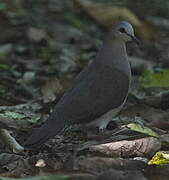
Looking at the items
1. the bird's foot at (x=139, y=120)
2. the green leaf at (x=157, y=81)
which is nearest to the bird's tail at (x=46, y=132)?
the bird's foot at (x=139, y=120)

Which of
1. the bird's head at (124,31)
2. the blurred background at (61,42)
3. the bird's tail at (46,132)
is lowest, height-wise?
the blurred background at (61,42)

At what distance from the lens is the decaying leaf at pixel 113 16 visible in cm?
880

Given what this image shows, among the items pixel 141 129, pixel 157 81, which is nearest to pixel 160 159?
pixel 141 129

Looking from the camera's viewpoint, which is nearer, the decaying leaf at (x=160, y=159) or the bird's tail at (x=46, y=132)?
the decaying leaf at (x=160, y=159)

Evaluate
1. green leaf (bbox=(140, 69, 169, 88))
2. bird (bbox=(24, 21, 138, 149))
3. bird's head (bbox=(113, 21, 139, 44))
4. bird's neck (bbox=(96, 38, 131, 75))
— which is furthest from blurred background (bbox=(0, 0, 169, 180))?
bird's head (bbox=(113, 21, 139, 44))

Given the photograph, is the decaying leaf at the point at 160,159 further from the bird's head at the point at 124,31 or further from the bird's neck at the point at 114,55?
the bird's head at the point at 124,31

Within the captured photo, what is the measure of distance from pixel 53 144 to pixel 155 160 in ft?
2.83

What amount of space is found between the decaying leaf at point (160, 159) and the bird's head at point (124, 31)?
156 cm

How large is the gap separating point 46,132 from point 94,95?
23.2 inches

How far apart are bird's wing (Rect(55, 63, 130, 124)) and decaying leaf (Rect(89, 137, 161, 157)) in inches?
21.1

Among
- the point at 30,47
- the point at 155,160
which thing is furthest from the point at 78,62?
the point at 155,160

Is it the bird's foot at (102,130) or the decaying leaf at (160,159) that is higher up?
the decaying leaf at (160,159)

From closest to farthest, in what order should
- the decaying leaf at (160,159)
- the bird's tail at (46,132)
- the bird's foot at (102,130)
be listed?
1. the decaying leaf at (160,159)
2. the bird's tail at (46,132)
3. the bird's foot at (102,130)

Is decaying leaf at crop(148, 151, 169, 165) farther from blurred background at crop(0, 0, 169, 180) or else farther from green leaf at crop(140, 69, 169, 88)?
green leaf at crop(140, 69, 169, 88)
